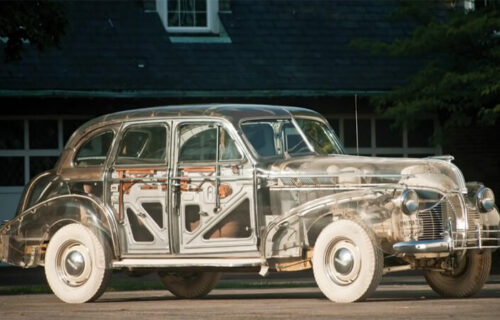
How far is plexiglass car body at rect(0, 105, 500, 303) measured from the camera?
40.7 ft

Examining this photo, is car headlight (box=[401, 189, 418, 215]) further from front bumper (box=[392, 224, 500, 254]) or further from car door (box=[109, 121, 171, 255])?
car door (box=[109, 121, 171, 255])

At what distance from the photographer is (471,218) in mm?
12766

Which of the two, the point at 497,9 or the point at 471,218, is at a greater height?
the point at 497,9

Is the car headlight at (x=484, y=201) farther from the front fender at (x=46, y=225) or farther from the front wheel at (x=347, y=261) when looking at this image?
the front fender at (x=46, y=225)

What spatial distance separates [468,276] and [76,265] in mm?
3866

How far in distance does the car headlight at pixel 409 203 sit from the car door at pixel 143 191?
8.29 ft

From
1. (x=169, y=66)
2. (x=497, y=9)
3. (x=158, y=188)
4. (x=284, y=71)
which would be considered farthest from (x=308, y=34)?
(x=158, y=188)

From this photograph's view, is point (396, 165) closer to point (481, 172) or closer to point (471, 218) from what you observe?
point (471, 218)

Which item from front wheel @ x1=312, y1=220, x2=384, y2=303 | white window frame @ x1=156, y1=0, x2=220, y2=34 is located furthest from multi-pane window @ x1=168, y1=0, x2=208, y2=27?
front wheel @ x1=312, y1=220, x2=384, y2=303

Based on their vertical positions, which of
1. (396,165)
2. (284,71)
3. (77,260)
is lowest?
(77,260)

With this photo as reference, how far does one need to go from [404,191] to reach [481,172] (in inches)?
563

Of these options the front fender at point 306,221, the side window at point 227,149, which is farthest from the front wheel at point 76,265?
the front fender at point 306,221

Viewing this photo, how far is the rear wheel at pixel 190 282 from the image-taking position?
575 inches

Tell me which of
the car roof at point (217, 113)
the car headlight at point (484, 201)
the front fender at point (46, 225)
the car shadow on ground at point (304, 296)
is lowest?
the car shadow on ground at point (304, 296)
